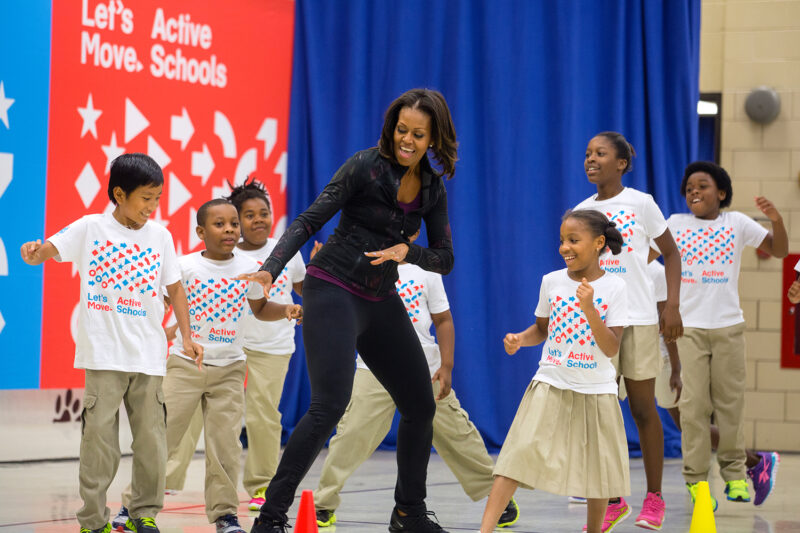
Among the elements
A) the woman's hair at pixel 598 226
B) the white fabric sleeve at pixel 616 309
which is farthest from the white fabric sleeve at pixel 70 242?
the white fabric sleeve at pixel 616 309

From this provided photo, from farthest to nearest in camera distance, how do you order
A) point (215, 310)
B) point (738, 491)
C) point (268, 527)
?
1. point (738, 491)
2. point (215, 310)
3. point (268, 527)

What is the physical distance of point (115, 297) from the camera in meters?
3.80

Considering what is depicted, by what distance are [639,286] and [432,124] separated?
56.5 inches

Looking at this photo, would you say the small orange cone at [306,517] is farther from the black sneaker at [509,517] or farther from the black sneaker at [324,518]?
the black sneaker at [509,517]

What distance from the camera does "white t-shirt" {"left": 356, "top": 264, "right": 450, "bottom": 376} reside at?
4.78m

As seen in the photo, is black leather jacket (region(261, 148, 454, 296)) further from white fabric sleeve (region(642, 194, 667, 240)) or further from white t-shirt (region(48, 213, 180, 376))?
white fabric sleeve (region(642, 194, 667, 240))

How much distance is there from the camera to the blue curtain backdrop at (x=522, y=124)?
7480 millimetres

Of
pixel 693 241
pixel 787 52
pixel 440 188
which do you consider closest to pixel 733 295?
pixel 693 241

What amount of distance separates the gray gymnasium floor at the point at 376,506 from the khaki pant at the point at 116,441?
39 cm

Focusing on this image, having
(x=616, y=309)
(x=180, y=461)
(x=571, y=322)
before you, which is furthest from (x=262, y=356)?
(x=616, y=309)

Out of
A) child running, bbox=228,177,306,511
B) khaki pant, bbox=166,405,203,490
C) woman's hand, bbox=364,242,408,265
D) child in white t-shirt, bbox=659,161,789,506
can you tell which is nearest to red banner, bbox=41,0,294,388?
child running, bbox=228,177,306,511

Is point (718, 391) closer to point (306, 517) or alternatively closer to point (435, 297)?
point (435, 297)

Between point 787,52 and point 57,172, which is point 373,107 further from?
point 787,52

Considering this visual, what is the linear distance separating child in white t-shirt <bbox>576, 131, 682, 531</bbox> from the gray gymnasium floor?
1.19 feet
